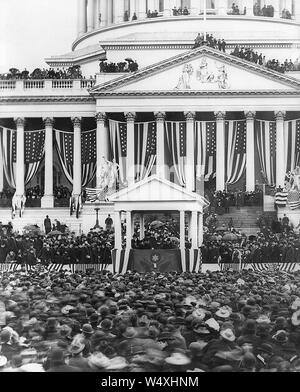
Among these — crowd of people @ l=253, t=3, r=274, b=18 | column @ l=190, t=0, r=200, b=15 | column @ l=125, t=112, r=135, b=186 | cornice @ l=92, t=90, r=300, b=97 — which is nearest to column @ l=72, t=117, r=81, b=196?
column @ l=125, t=112, r=135, b=186

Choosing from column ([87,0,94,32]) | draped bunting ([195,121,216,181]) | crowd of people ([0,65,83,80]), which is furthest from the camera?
column ([87,0,94,32])

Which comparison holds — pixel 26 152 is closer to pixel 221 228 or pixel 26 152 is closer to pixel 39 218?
pixel 39 218

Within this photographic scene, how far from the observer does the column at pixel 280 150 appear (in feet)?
256

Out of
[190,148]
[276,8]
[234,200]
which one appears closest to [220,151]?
[190,148]

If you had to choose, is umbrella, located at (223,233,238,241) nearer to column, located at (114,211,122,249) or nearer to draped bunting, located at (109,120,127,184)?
column, located at (114,211,122,249)

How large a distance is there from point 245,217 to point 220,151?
16570 millimetres

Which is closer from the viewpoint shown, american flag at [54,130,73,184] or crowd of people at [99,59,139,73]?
crowd of people at [99,59,139,73]

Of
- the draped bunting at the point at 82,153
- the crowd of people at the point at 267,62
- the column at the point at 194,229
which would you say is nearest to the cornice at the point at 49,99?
the draped bunting at the point at 82,153

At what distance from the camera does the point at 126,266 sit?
47.4 meters

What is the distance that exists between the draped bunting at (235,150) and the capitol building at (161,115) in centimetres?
10

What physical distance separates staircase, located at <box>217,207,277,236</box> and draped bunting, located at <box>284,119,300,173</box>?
1063 cm

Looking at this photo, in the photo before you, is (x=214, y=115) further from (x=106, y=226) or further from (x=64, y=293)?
(x=64, y=293)

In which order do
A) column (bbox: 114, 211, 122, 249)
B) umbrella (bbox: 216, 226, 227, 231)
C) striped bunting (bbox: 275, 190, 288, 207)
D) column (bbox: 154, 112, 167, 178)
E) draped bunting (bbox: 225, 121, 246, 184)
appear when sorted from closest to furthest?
column (bbox: 114, 211, 122, 249) → umbrella (bbox: 216, 226, 227, 231) → striped bunting (bbox: 275, 190, 288, 207) → column (bbox: 154, 112, 167, 178) → draped bunting (bbox: 225, 121, 246, 184)

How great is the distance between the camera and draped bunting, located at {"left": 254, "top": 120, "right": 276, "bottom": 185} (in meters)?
80.0
